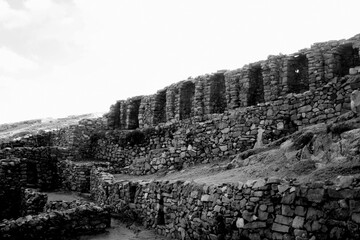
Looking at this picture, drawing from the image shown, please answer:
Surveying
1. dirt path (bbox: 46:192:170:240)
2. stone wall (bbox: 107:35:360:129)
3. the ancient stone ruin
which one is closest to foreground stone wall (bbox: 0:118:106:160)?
the ancient stone ruin

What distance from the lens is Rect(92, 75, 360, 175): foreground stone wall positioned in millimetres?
13890

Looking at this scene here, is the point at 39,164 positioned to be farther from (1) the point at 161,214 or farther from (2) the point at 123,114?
(1) the point at 161,214

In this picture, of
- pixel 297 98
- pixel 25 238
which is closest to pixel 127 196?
pixel 25 238

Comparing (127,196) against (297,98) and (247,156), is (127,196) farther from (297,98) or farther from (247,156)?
(297,98)

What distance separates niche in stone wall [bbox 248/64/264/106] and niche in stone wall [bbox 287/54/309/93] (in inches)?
74.8

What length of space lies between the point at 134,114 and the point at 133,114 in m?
0.08

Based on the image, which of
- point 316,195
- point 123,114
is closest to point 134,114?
point 123,114

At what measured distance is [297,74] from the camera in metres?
18.9

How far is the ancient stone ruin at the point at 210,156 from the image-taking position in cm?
834

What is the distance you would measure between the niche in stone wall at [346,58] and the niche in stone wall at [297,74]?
1778 millimetres

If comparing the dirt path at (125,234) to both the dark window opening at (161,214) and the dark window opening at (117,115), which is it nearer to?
the dark window opening at (161,214)

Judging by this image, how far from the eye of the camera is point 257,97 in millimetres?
20328

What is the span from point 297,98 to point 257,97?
5267mm

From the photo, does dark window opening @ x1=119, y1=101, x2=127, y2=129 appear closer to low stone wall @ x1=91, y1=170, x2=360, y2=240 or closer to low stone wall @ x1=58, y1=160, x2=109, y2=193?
low stone wall @ x1=58, y1=160, x2=109, y2=193
